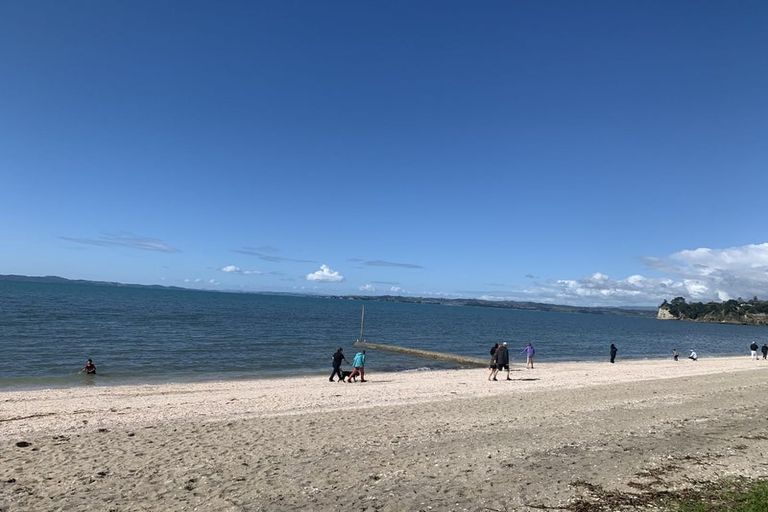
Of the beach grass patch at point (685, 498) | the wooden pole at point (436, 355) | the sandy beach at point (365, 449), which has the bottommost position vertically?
the wooden pole at point (436, 355)

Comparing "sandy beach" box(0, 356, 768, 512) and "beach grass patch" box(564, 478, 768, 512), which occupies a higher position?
"beach grass patch" box(564, 478, 768, 512)

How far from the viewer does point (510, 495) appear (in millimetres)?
7566

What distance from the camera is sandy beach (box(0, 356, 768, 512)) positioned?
24.6ft

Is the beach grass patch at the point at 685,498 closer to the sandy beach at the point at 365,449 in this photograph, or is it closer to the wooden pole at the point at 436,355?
the sandy beach at the point at 365,449

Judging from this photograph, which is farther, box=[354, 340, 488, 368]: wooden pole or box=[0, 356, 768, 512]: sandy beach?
box=[354, 340, 488, 368]: wooden pole

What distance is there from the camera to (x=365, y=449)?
998 cm

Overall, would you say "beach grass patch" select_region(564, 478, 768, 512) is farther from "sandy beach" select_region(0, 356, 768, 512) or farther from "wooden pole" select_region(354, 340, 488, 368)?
"wooden pole" select_region(354, 340, 488, 368)

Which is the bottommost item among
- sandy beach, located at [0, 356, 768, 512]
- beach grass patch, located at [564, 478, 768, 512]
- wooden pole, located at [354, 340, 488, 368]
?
wooden pole, located at [354, 340, 488, 368]

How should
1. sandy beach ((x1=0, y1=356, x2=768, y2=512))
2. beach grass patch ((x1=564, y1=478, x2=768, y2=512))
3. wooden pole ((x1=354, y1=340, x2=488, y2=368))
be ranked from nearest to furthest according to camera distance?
beach grass patch ((x1=564, y1=478, x2=768, y2=512)) → sandy beach ((x1=0, y1=356, x2=768, y2=512)) → wooden pole ((x1=354, y1=340, x2=488, y2=368))

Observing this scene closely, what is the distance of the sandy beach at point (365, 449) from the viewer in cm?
751

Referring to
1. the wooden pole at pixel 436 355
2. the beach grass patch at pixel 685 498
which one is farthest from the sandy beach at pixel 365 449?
the wooden pole at pixel 436 355

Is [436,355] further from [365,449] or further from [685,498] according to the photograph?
[685,498]

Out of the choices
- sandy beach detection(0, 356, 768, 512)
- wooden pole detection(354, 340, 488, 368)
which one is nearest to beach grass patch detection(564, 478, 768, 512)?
sandy beach detection(0, 356, 768, 512)

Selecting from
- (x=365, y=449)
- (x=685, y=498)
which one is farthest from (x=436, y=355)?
(x=685, y=498)
